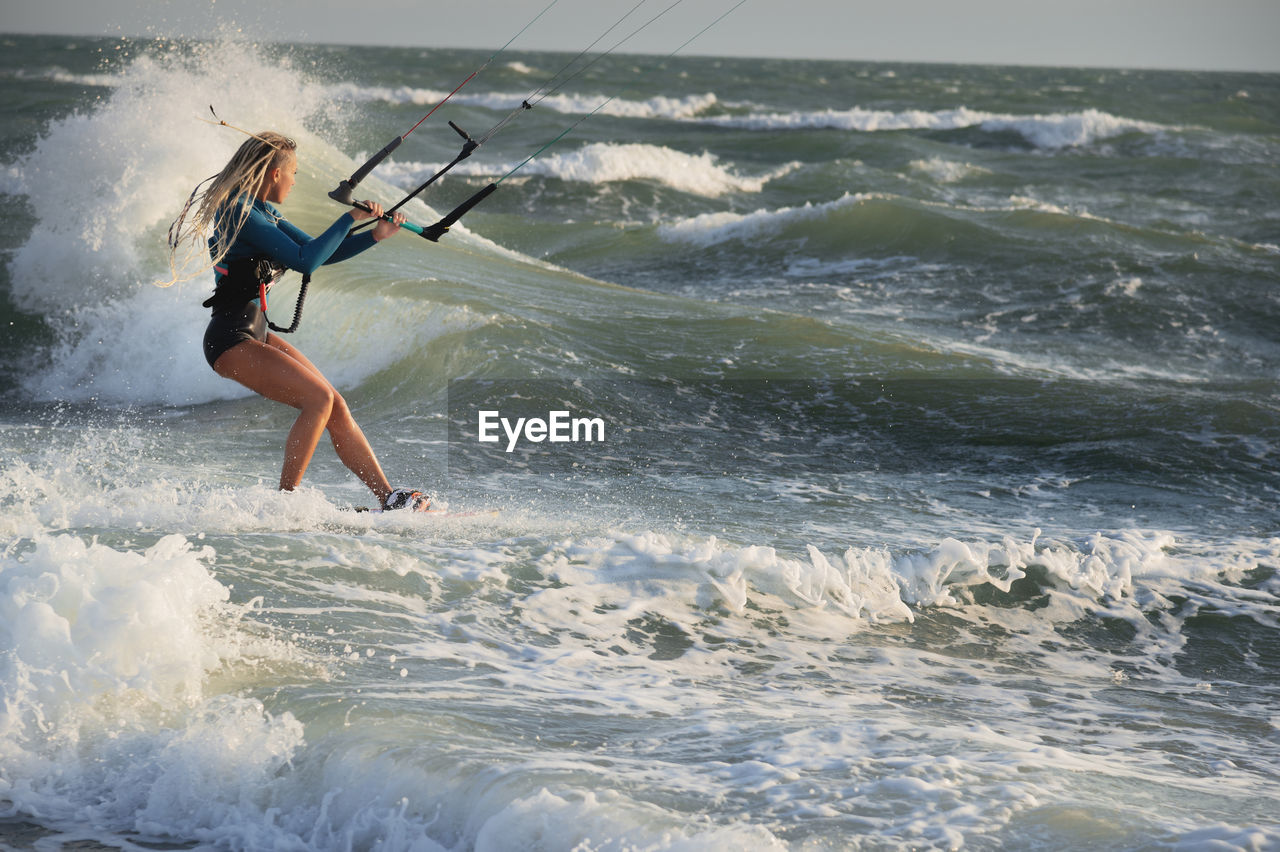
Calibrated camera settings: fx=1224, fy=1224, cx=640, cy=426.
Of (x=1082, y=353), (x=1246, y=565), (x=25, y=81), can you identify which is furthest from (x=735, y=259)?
(x=25, y=81)

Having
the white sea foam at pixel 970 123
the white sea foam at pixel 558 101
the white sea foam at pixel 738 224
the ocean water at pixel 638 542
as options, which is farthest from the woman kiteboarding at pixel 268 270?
the white sea foam at pixel 558 101

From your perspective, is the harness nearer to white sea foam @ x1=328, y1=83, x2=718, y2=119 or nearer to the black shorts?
the black shorts

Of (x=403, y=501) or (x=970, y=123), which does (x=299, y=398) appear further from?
(x=970, y=123)

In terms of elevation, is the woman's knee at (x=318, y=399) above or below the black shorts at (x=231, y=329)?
below

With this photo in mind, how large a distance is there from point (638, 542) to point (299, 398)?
163 cm

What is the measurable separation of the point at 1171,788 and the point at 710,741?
1.44 m

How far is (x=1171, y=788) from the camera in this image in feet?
12.5

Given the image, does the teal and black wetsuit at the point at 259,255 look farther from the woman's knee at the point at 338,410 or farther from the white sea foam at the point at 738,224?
the white sea foam at the point at 738,224

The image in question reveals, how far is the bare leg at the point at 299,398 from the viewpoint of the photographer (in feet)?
17.2

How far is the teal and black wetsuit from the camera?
4.88m

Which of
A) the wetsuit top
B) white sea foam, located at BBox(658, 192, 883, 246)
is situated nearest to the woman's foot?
the wetsuit top

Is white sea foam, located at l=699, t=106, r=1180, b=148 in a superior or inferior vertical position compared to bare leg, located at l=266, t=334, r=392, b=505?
superior

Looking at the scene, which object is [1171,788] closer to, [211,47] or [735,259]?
[735,259]

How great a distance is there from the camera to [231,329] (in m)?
5.24
